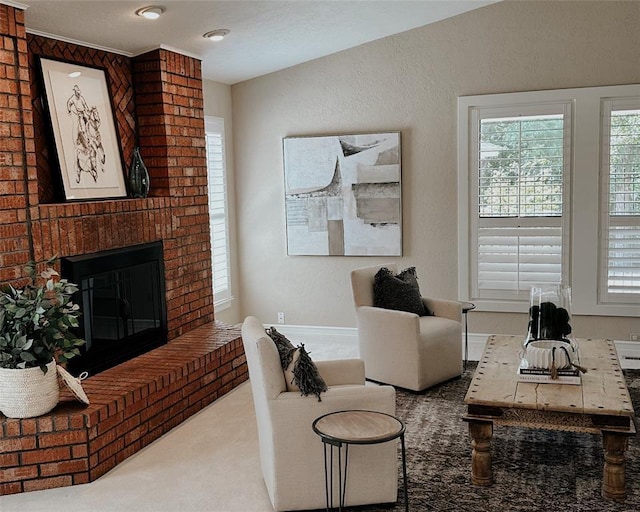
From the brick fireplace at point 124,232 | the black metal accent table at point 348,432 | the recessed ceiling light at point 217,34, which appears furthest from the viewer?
the recessed ceiling light at point 217,34

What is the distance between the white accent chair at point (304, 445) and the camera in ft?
10.6

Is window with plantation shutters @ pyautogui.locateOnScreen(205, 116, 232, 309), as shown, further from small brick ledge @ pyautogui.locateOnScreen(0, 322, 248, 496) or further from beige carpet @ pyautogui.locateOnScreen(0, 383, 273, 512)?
beige carpet @ pyautogui.locateOnScreen(0, 383, 273, 512)

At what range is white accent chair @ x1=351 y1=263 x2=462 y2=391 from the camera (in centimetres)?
492

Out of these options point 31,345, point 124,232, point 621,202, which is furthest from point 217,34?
point 621,202

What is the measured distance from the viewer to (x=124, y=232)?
478 cm

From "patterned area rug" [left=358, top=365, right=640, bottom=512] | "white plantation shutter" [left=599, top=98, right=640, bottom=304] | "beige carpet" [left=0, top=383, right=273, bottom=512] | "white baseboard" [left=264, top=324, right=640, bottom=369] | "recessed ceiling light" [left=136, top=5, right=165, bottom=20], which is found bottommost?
"beige carpet" [left=0, top=383, right=273, bottom=512]

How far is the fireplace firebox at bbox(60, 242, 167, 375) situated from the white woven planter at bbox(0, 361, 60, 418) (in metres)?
0.69

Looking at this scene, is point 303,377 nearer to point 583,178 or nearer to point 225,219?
point 583,178

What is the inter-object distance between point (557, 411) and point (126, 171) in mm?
3392

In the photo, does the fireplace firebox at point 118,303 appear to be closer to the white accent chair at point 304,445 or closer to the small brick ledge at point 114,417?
the small brick ledge at point 114,417

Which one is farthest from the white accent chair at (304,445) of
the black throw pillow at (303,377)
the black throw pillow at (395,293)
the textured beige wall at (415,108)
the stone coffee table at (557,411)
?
the textured beige wall at (415,108)

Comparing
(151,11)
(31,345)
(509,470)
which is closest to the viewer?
(31,345)

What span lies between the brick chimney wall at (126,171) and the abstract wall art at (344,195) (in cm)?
116

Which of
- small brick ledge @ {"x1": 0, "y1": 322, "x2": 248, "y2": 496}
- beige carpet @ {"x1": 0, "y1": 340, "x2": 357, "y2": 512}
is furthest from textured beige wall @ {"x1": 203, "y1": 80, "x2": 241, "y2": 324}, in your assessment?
beige carpet @ {"x1": 0, "y1": 340, "x2": 357, "y2": 512}
